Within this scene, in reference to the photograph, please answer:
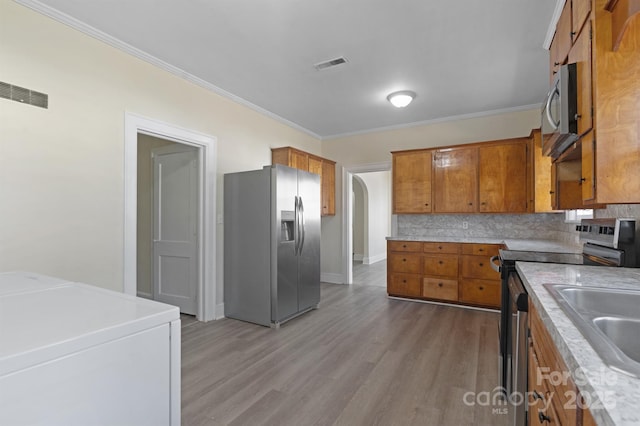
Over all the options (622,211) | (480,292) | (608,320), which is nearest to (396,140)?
(480,292)

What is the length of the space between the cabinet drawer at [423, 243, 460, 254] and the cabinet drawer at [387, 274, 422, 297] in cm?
42

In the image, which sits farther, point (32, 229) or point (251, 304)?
point (251, 304)

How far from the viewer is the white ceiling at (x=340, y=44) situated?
7.51ft

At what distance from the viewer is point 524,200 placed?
13.0ft

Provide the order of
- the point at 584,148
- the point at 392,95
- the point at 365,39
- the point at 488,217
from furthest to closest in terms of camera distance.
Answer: the point at 488,217
the point at 392,95
the point at 365,39
the point at 584,148

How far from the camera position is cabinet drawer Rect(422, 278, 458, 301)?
4109mm

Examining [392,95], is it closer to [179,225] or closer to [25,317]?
[179,225]

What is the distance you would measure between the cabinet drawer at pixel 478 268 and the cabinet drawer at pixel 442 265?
11 cm

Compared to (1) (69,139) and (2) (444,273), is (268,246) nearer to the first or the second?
(1) (69,139)

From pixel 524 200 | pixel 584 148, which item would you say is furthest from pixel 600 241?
pixel 524 200

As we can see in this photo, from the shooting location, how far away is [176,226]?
387 centimetres

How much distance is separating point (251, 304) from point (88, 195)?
6.27ft

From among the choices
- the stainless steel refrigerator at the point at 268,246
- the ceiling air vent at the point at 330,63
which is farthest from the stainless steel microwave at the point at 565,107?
the stainless steel refrigerator at the point at 268,246

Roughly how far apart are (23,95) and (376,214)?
25.3ft
